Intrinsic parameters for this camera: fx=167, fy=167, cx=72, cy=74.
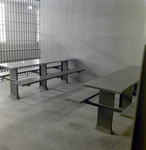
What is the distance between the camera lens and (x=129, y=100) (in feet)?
11.8

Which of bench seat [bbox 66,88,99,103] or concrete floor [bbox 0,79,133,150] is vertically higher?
bench seat [bbox 66,88,99,103]

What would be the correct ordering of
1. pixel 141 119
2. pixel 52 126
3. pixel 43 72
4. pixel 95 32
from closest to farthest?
pixel 141 119
pixel 52 126
pixel 43 72
pixel 95 32

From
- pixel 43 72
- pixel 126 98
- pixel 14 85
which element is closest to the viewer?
pixel 126 98

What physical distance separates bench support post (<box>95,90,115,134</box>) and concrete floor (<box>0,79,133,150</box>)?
0.12 metres

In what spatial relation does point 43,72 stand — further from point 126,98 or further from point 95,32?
point 126,98

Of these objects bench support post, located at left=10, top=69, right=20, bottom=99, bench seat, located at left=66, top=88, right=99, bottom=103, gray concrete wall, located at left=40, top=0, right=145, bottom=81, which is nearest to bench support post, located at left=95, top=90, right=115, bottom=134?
bench seat, located at left=66, top=88, right=99, bottom=103

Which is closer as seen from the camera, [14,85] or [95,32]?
[14,85]

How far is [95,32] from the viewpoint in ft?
17.1

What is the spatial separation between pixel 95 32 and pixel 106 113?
10.3 ft

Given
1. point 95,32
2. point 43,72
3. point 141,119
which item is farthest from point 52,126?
point 95,32

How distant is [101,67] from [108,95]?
8.65 ft

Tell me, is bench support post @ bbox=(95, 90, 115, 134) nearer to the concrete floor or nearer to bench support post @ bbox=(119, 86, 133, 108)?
the concrete floor

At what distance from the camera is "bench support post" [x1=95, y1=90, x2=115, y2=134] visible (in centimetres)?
271

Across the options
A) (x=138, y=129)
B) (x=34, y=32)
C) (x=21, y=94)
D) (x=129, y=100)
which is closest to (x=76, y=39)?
(x=34, y=32)
